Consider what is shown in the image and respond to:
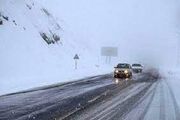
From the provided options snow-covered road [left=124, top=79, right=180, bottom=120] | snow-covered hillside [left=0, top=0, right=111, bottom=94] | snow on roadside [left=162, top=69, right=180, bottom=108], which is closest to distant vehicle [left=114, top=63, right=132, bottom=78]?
snow on roadside [left=162, top=69, right=180, bottom=108]

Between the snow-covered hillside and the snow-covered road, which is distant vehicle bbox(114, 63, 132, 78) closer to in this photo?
the snow-covered hillside

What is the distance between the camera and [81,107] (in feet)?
55.3

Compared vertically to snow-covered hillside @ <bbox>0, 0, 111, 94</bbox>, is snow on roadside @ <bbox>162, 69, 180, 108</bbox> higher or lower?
lower

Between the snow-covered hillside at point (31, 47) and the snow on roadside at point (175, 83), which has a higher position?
the snow-covered hillside at point (31, 47)

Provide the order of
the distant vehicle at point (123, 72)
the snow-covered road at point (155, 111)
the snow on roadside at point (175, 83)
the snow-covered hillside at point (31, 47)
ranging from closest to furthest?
1. the snow-covered road at point (155, 111)
2. the snow on roadside at point (175, 83)
3. the snow-covered hillside at point (31, 47)
4. the distant vehicle at point (123, 72)

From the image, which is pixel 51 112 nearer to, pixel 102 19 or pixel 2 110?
pixel 2 110

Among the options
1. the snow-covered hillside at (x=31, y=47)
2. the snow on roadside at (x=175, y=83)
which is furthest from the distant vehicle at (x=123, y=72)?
the snow-covered hillside at (x=31, y=47)

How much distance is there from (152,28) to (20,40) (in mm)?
101074

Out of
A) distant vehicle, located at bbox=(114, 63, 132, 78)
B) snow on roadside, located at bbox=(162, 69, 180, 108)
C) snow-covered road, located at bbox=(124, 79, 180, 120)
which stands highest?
distant vehicle, located at bbox=(114, 63, 132, 78)

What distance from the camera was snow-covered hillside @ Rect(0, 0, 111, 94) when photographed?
150 feet

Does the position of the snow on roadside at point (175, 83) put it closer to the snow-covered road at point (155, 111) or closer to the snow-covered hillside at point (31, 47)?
the snow-covered road at point (155, 111)

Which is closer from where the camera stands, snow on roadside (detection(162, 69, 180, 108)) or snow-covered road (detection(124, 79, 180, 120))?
snow-covered road (detection(124, 79, 180, 120))

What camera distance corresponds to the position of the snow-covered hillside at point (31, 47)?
45.9 metres

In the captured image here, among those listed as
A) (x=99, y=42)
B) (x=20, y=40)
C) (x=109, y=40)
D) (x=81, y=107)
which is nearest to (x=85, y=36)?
(x=99, y=42)
